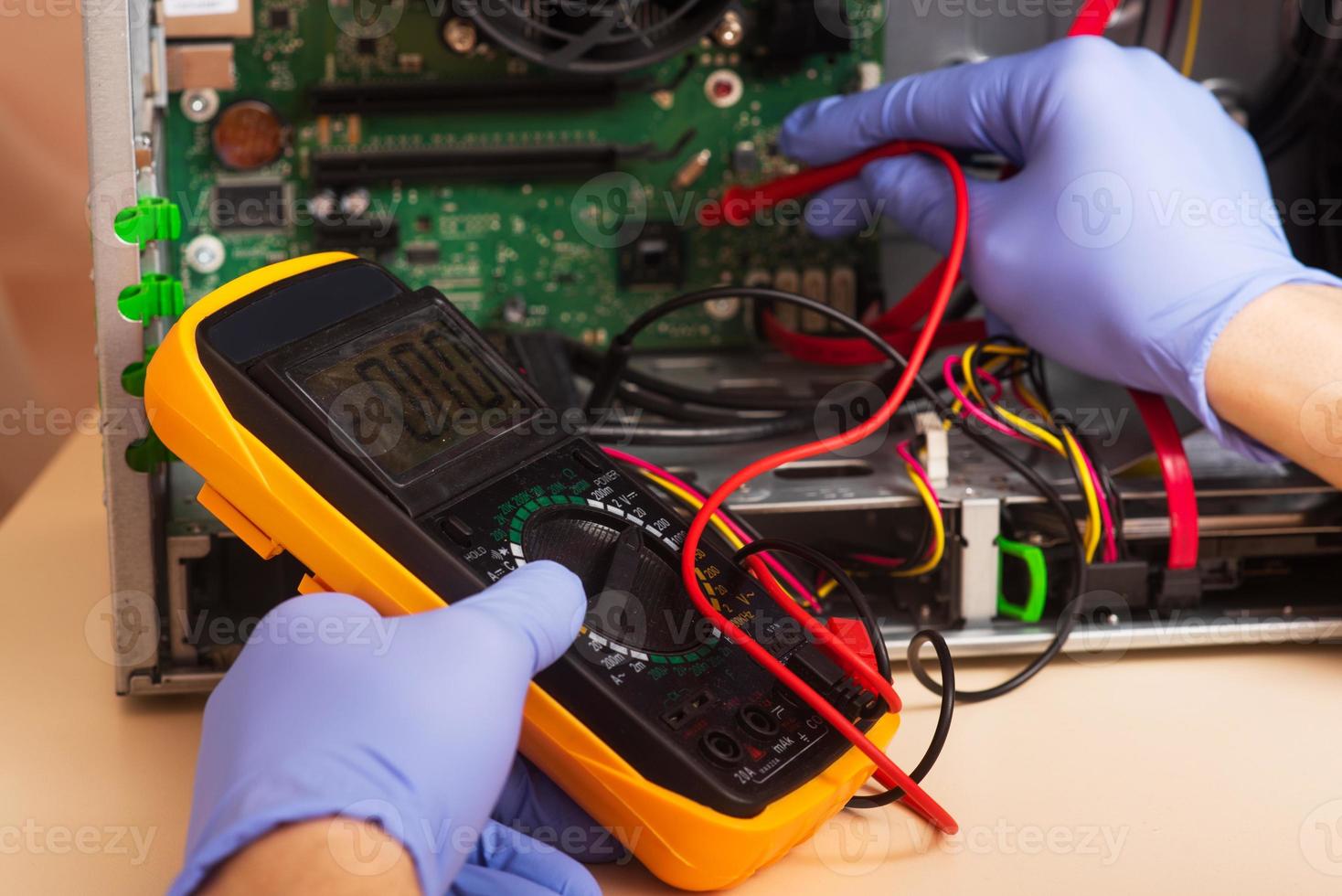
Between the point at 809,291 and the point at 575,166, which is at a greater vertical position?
the point at 575,166

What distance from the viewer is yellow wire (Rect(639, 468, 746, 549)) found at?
2.75ft

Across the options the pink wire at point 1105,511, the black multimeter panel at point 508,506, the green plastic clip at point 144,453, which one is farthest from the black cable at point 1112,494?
the green plastic clip at point 144,453

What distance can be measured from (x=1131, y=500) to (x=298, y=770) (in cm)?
A: 73

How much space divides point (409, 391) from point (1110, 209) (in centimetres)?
62

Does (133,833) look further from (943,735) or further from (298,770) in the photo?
(943,735)

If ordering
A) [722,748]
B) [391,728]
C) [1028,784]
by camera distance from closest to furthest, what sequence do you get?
[391,728] < [722,748] < [1028,784]

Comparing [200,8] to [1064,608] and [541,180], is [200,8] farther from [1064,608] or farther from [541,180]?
[1064,608]

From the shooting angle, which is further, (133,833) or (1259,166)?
(1259,166)

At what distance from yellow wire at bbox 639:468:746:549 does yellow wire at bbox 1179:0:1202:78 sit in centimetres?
87

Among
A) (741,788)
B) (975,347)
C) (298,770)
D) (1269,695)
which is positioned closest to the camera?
(298,770)

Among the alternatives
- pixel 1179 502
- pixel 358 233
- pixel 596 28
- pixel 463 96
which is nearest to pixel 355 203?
pixel 358 233

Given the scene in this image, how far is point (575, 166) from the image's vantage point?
1.24 m

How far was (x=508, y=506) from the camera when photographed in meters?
0.73

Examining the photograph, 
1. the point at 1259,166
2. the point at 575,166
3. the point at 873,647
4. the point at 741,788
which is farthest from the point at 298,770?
the point at 1259,166
